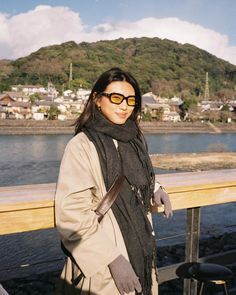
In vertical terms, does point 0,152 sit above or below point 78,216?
below

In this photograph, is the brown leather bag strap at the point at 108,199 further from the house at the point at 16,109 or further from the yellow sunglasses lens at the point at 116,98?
the house at the point at 16,109

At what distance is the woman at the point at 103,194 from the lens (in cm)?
106

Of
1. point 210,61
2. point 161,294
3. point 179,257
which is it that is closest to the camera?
point 161,294

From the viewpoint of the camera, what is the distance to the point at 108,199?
1.12 m

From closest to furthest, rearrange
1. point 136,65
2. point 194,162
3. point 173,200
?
point 173,200
point 194,162
point 136,65

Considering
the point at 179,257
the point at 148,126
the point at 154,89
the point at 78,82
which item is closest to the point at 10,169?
the point at 179,257

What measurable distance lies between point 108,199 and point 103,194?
0.02m

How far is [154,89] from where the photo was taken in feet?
255

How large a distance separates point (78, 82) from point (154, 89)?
1575 centimetres

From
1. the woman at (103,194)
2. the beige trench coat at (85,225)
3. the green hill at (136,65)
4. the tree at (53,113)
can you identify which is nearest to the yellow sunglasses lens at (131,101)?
the woman at (103,194)

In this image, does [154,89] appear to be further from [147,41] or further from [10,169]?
[10,169]

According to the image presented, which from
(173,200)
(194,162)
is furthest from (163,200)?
(194,162)

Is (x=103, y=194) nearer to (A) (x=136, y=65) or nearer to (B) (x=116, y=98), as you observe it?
(B) (x=116, y=98)

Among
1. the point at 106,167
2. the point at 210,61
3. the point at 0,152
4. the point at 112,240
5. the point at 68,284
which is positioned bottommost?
the point at 0,152
